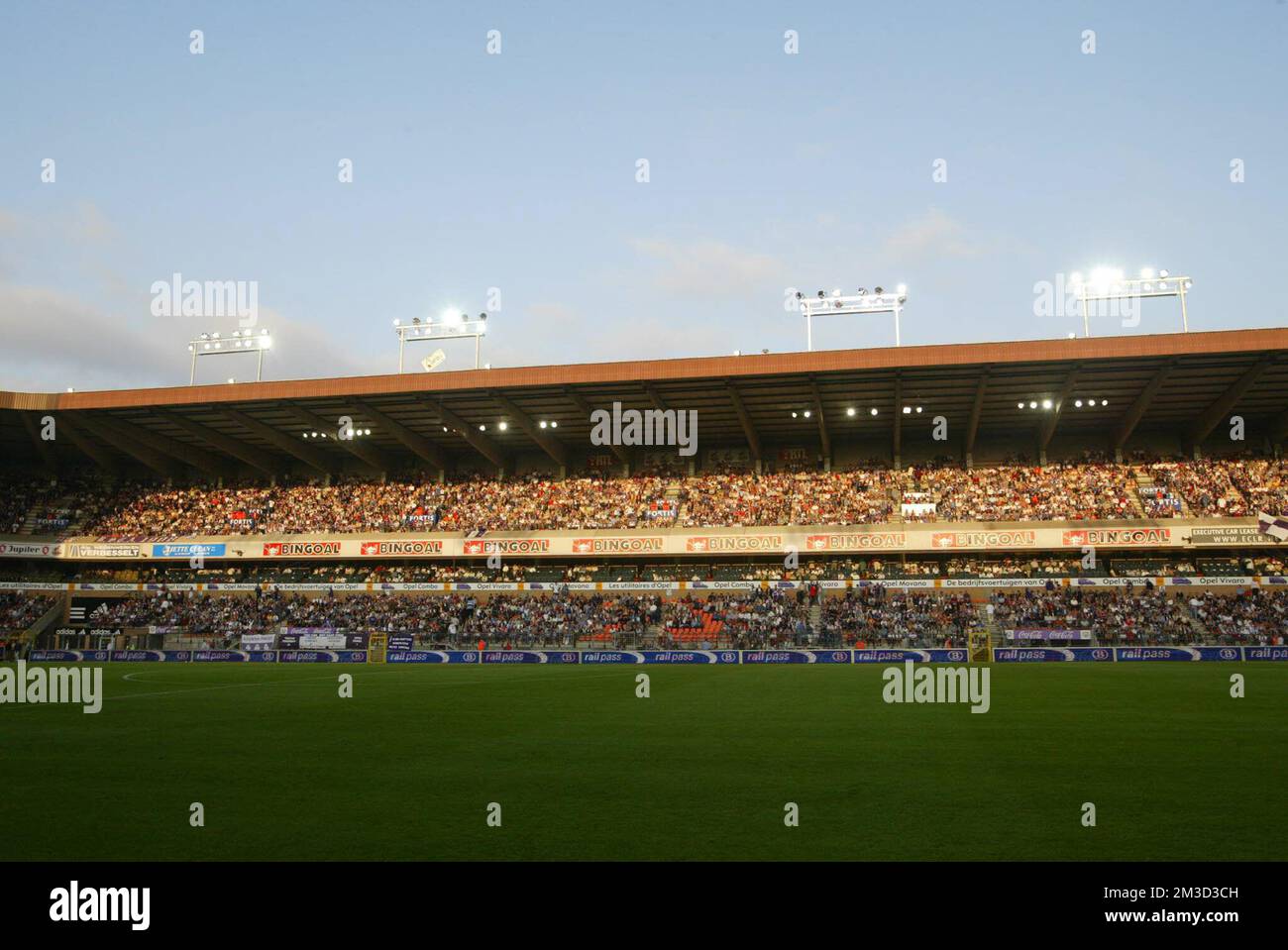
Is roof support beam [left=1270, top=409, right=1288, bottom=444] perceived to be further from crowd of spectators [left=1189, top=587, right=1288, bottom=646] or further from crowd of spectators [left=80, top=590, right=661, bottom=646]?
crowd of spectators [left=80, top=590, right=661, bottom=646]

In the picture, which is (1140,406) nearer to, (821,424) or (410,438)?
(821,424)

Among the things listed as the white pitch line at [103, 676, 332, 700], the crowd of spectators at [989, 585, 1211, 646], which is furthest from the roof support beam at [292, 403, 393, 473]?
the crowd of spectators at [989, 585, 1211, 646]

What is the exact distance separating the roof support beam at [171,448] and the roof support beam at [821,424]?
127 ft

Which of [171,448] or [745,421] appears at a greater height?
[171,448]

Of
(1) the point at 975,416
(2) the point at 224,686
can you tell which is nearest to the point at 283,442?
(2) the point at 224,686

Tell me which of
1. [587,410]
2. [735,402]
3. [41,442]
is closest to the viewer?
[735,402]

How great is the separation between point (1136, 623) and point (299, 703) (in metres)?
32.9

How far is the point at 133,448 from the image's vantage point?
5419 centimetres

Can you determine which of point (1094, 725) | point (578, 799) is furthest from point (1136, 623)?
point (578, 799)

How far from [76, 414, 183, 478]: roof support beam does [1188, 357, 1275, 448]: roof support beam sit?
59572 millimetres

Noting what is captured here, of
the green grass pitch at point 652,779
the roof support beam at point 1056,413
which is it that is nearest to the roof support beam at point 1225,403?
the roof support beam at point 1056,413

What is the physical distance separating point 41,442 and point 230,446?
11.4 meters

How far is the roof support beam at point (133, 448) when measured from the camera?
51594 mm

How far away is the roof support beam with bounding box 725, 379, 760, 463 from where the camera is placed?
45719 mm
